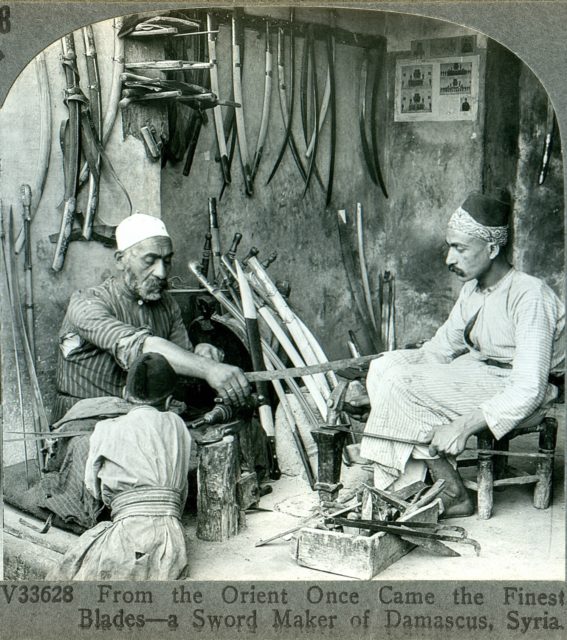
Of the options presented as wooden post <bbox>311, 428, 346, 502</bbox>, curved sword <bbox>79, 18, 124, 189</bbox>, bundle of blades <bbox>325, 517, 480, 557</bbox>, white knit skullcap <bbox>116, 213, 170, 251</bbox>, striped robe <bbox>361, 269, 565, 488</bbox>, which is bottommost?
bundle of blades <bbox>325, 517, 480, 557</bbox>

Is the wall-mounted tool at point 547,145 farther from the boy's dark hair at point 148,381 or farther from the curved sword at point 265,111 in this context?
the boy's dark hair at point 148,381

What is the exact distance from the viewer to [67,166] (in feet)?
16.6

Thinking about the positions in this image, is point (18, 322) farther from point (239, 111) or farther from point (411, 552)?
point (411, 552)

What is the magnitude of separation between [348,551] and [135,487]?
3.27 feet

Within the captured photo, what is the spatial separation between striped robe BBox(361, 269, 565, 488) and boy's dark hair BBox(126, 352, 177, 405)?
114 centimetres

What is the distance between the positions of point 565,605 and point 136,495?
6.23 ft

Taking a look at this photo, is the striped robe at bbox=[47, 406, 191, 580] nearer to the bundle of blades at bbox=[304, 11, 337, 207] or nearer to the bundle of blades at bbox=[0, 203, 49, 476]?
the bundle of blades at bbox=[0, 203, 49, 476]

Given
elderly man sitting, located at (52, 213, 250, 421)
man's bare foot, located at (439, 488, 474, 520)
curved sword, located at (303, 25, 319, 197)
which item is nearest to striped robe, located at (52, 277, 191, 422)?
elderly man sitting, located at (52, 213, 250, 421)

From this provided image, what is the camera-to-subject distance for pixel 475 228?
15.0 feet

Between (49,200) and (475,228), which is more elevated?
(49,200)

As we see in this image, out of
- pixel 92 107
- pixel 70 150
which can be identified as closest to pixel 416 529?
pixel 70 150

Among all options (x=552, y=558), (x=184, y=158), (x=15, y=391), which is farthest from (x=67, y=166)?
(x=552, y=558)

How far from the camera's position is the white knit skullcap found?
484 centimetres

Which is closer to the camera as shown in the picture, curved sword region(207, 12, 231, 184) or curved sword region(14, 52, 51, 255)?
curved sword region(14, 52, 51, 255)
